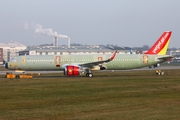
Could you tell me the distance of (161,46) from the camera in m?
62.7

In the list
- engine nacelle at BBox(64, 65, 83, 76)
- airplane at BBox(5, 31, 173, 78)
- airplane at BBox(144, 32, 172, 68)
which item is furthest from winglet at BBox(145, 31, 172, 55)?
engine nacelle at BBox(64, 65, 83, 76)

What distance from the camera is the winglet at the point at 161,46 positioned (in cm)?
6231

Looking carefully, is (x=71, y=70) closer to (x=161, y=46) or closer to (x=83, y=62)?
(x=83, y=62)

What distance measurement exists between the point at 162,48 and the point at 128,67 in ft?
21.5

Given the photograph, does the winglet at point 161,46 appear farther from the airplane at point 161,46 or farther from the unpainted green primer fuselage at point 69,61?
the unpainted green primer fuselage at point 69,61

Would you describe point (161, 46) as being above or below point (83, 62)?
above

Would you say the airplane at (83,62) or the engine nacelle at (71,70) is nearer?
the engine nacelle at (71,70)

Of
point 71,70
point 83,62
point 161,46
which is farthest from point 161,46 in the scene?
point 71,70

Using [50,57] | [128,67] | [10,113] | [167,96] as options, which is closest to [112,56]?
[128,67]

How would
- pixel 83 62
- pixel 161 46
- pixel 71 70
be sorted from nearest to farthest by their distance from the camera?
pixel 71 70, pixel 83 62, pixel 161 46

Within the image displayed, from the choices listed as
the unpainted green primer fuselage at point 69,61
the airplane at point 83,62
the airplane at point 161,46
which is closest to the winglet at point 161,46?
the airplane at point 161,46

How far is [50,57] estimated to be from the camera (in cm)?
5866

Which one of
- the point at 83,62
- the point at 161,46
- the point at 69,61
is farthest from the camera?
the point at 161,46

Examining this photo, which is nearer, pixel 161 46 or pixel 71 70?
pixel 71 70
